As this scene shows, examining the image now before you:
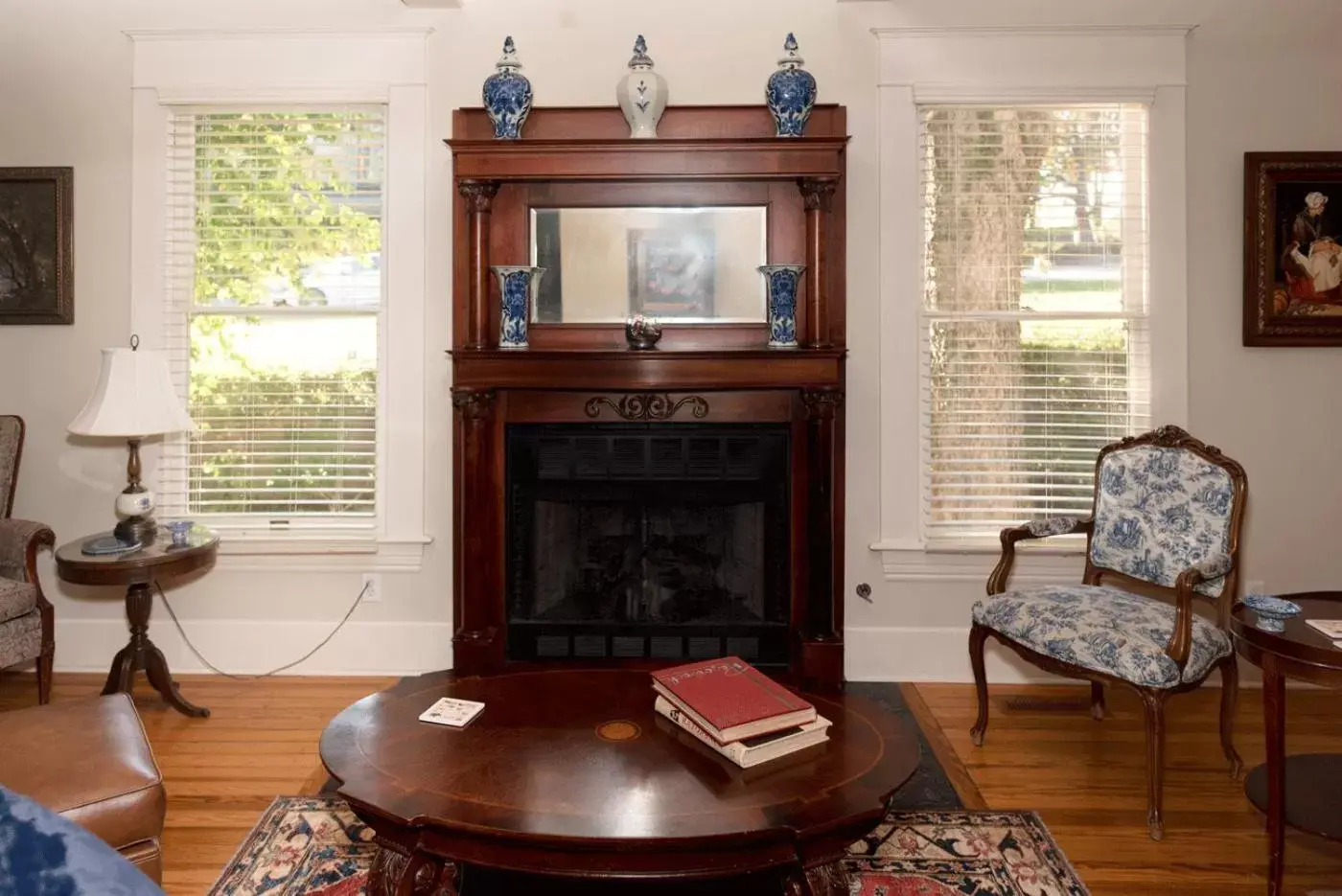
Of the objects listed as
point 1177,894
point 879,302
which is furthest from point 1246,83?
point 1177,894

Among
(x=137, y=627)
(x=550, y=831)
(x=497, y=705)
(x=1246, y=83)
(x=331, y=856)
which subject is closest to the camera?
(x=550, y=831)

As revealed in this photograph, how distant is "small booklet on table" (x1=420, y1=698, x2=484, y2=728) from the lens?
197cm

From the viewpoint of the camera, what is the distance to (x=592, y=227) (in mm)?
3518

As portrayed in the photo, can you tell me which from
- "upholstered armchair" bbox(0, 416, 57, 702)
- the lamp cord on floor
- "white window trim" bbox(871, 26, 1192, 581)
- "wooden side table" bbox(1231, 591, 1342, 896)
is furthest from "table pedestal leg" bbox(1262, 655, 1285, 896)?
"upholstered armchair" bbox(0, 416, 57, 702)

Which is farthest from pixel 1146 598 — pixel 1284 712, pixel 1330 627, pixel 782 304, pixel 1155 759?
pixel 782 304

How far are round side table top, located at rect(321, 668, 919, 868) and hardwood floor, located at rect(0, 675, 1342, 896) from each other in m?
0.72

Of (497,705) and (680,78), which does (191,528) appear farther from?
(680,78)

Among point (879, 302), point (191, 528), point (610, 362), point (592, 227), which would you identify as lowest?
point (191, 528)

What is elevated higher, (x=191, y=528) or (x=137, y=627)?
(x=191, y=528)

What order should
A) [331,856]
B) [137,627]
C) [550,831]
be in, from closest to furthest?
1. [550,831]
2. [331,856]
3. [137,627]

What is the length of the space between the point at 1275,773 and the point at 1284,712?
15cm

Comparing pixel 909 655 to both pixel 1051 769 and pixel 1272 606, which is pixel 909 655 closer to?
pixel 1051 769

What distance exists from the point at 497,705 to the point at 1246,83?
11.7 ft

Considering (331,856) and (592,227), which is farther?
(592,227)
